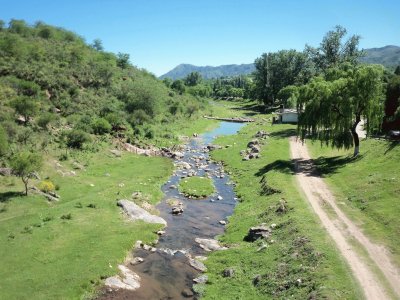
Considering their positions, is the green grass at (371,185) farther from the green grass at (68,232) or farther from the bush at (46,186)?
the bush at (46,186)

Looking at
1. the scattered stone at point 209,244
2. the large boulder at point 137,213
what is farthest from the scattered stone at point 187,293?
the large boulder at point 137,213

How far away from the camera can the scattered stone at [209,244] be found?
115 feet

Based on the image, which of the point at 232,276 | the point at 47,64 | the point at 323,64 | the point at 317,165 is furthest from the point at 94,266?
the point at 323,64

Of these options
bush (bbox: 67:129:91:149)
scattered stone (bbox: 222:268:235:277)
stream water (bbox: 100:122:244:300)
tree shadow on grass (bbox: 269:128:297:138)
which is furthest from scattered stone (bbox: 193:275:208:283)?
tree shadow on grass (bbox: 269:128:297:138)

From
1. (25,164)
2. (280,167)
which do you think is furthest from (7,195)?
(280,167)

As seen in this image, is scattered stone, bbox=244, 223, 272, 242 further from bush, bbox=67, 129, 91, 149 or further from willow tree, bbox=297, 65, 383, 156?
bush, bbox=67, 129, 91, 149

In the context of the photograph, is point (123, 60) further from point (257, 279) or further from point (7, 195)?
point (257, 279)

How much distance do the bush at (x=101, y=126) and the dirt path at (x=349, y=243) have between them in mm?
41306

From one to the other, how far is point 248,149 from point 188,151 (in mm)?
14177

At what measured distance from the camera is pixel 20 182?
46250mm

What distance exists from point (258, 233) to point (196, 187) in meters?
19.5

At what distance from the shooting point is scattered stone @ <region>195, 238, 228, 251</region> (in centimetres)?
3495

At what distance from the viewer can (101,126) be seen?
245 feet

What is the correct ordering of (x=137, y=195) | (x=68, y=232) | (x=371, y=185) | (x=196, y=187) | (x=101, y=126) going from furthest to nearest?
(x=101, y=126) → (x=196, y=187) → (x=137, y=195) → (x=371, y=185) → (x=68, y=232)
